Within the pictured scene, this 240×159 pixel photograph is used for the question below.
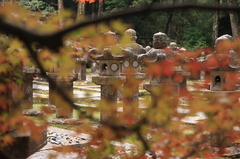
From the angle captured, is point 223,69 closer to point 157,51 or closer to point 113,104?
point 157,51

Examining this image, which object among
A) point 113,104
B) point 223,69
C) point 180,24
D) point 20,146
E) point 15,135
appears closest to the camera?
point 113,104

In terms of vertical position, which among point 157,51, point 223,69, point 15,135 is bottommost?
point 15,135

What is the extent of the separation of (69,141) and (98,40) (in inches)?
182

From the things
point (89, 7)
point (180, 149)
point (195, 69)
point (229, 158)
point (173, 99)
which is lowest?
point (229, 158)

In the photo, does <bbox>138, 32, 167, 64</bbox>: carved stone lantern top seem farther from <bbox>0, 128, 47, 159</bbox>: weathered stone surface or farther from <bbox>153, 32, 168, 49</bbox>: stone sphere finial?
<bbox>0, 128, 47, 159</bbox>: weathered stone surface

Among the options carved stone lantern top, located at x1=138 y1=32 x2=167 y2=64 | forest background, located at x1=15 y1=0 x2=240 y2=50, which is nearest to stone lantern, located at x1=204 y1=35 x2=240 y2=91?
carved stone lantern top, located at x1=138 y1=32 x2=167 y2=64

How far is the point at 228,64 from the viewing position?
6.29 metres

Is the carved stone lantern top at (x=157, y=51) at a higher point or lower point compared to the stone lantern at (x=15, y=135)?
higher

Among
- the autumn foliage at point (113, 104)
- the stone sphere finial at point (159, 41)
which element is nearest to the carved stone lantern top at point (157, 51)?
the stone sphere finial at point (159, 41)

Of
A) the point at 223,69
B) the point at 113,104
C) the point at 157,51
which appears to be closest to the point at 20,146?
Answer: the point at 113,104

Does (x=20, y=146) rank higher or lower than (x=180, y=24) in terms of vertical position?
lower

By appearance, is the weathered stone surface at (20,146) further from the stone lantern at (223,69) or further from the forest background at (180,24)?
the forest background at (180,24)

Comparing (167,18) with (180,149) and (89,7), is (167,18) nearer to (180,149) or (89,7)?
(89,7)

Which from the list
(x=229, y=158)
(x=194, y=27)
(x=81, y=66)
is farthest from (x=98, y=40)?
(x=194, y=27)
